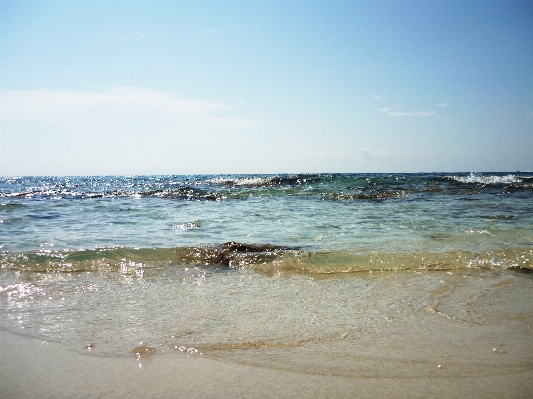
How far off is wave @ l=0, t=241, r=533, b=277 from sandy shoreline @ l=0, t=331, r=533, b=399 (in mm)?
2402

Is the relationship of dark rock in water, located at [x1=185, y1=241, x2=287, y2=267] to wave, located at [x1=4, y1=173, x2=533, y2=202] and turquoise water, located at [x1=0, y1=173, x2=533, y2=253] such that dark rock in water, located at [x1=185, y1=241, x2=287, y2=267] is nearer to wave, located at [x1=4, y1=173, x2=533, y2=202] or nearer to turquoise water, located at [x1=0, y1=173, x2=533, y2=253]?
turquoise water, located at [x1=0, y1=173, x2=533, y2=253]

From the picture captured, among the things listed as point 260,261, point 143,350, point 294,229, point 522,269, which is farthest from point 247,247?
point 522,269

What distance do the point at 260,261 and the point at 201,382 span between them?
124 inches

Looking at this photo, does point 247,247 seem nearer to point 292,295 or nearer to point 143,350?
point 292,295

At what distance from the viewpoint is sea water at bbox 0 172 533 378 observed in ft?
8.05

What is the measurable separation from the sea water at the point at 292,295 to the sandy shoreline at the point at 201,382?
0.34 feet

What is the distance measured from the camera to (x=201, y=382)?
2088 millimetres

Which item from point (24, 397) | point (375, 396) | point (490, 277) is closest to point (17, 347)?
point (24, 397)

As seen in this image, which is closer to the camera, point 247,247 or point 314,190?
point 247,247

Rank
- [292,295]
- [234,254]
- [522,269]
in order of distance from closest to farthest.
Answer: [292,295] < [522,269] < [234,254]

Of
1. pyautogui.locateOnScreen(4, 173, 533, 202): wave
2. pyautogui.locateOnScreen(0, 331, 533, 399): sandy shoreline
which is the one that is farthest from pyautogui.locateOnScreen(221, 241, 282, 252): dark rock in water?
pyautogui.locateOnScreen(4, 173, 533, 202): wave

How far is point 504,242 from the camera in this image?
6.11 metres

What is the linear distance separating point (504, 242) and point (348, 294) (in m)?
3.94

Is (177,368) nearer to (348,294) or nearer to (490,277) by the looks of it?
(348,294)
